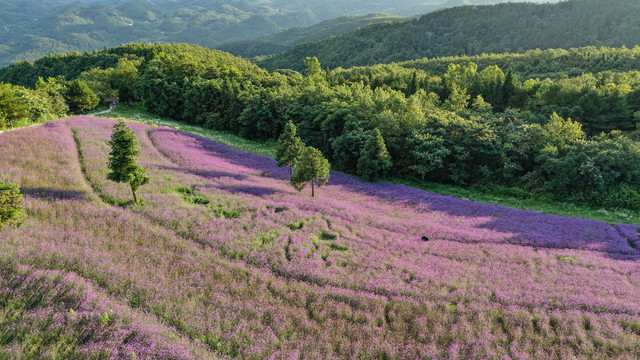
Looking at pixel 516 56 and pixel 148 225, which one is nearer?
pixel 148 225

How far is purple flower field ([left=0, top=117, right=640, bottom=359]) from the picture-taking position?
36.5 feet

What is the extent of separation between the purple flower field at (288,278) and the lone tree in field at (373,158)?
1382 cm

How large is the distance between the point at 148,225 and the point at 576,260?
26703 millimetres

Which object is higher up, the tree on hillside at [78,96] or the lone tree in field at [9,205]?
the tree on hillside at [78,96]

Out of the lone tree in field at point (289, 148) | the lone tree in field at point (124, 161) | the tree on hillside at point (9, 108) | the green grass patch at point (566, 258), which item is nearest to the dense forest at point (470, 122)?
the lone tree in field at point (289, 148)

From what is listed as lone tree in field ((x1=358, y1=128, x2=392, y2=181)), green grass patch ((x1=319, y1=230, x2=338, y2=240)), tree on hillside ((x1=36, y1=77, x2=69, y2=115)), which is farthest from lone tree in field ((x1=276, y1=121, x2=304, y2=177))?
tree on hillside ((x1=36, y1=77, x2=69, y2=115))

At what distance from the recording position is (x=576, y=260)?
18109 mm

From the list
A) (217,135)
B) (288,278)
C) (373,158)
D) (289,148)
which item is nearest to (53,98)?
(217,135)

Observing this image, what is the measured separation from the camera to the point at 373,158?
39.8 meters

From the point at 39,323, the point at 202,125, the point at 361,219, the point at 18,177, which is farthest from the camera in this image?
the point at 202,125

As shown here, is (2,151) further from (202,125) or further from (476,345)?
(202,125)

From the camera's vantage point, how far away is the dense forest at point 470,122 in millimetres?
34375

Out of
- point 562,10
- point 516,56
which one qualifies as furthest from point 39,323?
point 562,10

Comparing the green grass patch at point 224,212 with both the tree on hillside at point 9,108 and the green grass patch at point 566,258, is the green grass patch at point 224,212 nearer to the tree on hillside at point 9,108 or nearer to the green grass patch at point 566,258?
the green grass patch at point 566,258
